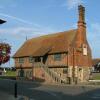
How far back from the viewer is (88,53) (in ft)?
241

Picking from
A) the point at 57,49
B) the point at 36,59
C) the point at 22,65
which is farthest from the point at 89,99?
the point at 22,65

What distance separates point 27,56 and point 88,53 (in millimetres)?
13866

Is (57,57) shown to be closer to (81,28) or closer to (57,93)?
(81,28)

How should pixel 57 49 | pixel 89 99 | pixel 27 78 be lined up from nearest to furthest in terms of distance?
pixel 89 99
pixel 57 49
pixel 27 78

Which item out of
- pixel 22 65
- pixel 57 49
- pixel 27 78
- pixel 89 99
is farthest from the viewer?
pixel 22 65

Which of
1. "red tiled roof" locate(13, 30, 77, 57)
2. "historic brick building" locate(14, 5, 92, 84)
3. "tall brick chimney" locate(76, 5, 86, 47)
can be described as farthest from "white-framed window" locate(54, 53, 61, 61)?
"tall brick chimney" locate(76, 5, 86, 47)

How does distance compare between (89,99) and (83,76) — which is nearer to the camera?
(89,99)

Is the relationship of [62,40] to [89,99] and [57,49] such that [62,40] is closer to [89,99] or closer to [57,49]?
[57,49]

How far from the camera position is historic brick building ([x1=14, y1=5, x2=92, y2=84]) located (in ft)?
221

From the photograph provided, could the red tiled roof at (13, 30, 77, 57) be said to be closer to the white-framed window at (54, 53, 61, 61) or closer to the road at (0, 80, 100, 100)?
the white-framed window at (54, 53, 61, 61)

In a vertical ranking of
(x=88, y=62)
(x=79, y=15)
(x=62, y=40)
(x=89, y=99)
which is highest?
(x=79, y=15)

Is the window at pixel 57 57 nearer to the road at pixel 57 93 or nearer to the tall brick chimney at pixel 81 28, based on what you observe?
the tall brick chimney at pixel 81 28

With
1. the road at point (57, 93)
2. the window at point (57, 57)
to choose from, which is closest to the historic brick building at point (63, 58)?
the window at point (57, 57)

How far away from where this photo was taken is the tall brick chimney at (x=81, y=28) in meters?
70.2
